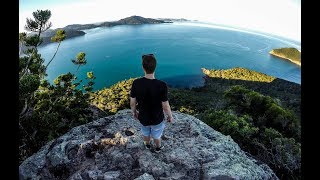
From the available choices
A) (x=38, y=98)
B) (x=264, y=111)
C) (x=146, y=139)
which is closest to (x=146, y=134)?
(x=146, y=139)

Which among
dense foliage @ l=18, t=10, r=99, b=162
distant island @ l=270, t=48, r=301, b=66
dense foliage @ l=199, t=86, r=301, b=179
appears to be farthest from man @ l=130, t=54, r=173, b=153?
distant island @ l=270, t=48, r=301, b=66

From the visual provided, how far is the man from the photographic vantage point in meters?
4.93

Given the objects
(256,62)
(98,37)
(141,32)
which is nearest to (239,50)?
(256,62)

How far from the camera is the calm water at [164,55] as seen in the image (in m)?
103

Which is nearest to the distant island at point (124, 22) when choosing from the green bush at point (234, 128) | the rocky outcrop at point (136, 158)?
the green bush at point (234, 128)

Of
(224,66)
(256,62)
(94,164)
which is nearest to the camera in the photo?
(94,164)

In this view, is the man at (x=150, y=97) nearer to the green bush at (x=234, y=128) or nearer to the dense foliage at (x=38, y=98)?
the dense foliage at (x=38, y=98)

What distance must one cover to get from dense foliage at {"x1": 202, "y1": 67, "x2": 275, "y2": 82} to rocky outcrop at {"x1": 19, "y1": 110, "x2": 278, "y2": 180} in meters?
101

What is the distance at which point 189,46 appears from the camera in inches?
5285

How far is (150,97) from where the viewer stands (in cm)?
505

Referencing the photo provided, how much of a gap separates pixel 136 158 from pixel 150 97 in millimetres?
1455

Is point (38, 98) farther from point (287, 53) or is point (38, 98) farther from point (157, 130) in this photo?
point (287, 53)
